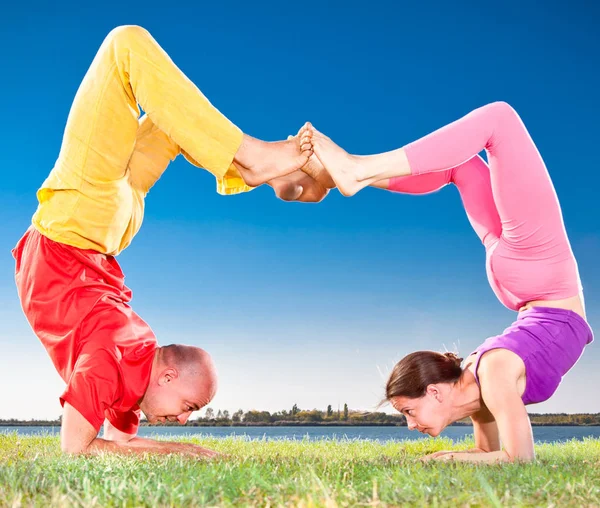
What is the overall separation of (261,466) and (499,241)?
225 centimetres

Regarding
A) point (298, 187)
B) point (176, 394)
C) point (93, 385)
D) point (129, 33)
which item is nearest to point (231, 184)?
point (298, 187)

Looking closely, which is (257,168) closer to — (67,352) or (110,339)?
(110,339)

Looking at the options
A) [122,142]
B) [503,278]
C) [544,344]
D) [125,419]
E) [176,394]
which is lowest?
[125,419]

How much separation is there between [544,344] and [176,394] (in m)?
2.08

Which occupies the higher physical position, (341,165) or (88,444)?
(341,165)

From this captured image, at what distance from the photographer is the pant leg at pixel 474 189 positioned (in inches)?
157

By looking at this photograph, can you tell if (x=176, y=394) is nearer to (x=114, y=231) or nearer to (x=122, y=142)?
(x=114, y=231)

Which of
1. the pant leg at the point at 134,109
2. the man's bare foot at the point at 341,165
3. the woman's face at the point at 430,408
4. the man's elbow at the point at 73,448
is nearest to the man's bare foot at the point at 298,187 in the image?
the man's bare foot at the point at 341,165

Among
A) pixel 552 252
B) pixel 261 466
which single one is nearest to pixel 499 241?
pixel 552 252

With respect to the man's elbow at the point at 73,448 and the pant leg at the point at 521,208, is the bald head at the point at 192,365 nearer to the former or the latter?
the man's elbow at the point at 73,448

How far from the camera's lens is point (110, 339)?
3281mm

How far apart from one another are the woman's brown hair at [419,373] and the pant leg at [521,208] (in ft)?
2.19

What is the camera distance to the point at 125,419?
3.73 metres

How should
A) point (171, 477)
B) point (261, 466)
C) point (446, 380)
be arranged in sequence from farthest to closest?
1. point (446, 380)
2. point (261, 466)
3. point (171, 477)
